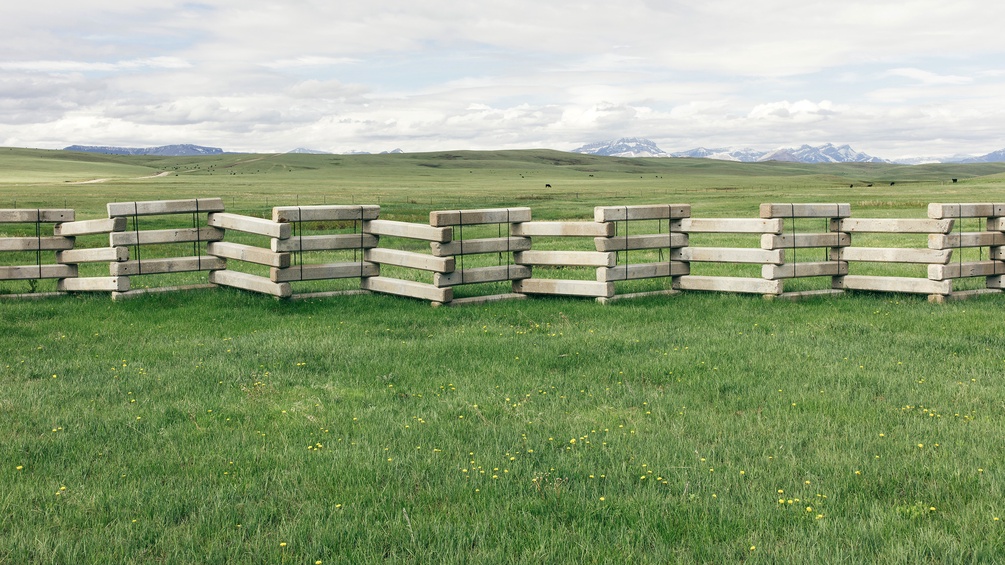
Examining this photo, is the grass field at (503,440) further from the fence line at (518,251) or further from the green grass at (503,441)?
the fence line at (518,251)

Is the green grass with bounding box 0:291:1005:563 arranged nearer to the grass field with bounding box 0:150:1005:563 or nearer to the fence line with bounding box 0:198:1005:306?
the grass field with bounding box 0:150:1005:563

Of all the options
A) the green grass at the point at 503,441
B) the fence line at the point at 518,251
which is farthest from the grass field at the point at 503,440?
the fence line at the point at 518,251

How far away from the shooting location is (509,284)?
666 inches

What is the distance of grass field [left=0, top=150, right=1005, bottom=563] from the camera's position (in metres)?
5.55

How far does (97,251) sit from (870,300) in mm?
14171

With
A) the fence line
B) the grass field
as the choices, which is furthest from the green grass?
the fence line

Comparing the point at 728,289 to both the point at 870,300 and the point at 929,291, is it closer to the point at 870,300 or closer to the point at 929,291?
the point at 870,300

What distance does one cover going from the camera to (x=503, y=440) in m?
7.52

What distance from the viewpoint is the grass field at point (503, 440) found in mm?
5551

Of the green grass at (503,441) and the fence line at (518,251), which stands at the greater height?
the fence line at (518,251)

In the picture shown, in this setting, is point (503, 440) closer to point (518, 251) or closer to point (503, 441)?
point (503, 441)

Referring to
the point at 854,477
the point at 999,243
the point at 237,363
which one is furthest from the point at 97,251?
the point at 999,243

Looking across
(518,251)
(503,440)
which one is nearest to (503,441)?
(503,440)

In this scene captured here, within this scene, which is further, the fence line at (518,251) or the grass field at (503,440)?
the fence line at (518,251)
